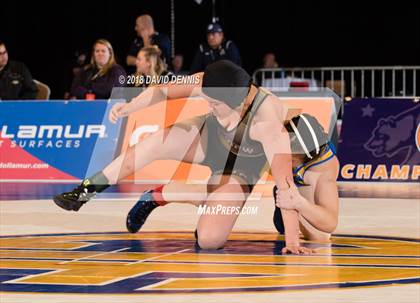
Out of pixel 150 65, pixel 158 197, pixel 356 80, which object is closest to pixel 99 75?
pixel 150 65

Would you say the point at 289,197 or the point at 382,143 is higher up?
the point at 382,143

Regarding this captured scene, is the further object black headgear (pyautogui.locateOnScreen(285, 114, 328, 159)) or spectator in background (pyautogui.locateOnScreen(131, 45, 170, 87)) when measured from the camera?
spectator in background (pyautogui.locateOnScreen(131, 45, 170, 87))

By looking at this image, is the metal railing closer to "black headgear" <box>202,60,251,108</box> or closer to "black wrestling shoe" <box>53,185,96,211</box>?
"black headgear" <box>202,60,251,108</box>

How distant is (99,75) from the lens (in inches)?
616

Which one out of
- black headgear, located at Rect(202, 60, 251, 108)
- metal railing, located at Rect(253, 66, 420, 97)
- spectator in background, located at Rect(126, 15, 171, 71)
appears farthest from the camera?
metal railing, located at Rect(253, 66, 420, 97)

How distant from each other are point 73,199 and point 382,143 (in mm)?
6550

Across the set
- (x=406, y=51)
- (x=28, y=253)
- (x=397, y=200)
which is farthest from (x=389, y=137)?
(x=406, y=51)

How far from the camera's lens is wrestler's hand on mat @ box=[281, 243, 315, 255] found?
28.6 feet

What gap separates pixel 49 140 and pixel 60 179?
0.53 m

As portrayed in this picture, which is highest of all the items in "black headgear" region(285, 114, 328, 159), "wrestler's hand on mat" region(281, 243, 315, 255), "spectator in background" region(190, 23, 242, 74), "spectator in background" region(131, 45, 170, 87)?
"spectator in background" region(190, 23, 242, 74)

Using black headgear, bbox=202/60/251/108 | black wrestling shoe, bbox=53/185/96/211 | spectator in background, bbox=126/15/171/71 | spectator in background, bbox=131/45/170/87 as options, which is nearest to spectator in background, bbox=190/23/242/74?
spectator in background, bbox=126/15/171/71

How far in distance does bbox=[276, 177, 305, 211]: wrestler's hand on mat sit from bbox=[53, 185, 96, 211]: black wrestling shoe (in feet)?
4.75

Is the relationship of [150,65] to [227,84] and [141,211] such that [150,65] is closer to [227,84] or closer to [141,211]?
[141,211]

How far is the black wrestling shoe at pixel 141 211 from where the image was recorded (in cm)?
959
